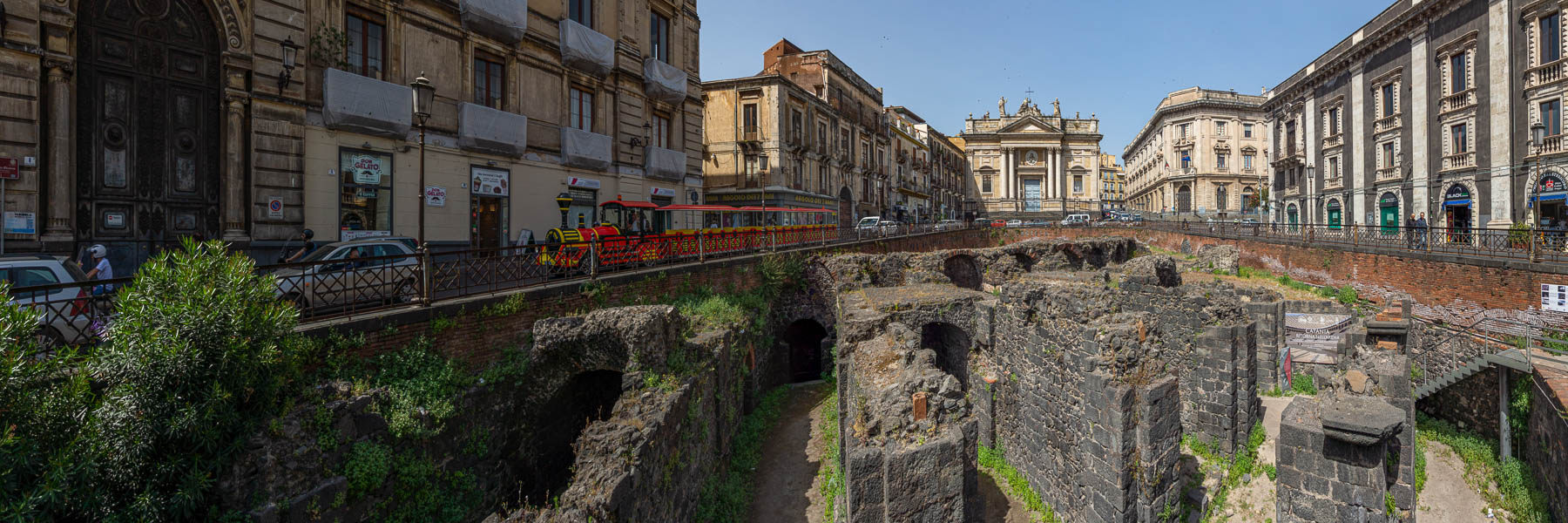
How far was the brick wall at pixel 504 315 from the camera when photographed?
8.34m

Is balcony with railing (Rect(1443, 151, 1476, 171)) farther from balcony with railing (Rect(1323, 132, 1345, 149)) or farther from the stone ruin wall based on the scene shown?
the stone ruin wall

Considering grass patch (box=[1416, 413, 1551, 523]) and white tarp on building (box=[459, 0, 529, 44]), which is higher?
white tarp on building (box=[459, 0, 529, 44])

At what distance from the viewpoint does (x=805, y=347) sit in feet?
65.0

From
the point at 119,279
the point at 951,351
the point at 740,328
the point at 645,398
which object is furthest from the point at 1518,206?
the point at 119,279

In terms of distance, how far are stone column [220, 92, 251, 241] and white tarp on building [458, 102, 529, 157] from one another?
4.59 meters

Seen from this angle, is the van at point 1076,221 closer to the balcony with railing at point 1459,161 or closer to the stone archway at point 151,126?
the balcony with railing at point 1459,161

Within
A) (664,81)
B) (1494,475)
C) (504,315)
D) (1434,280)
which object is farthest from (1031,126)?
(504,315)

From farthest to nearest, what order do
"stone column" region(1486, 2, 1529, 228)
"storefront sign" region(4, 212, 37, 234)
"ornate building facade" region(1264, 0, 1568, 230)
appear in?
"stone column" region(1486, 2, 1529, 228) → "ornate building facade" region(1264, 0, 1568, 230) → "storefront sign" region(4, 212, 37, 234)

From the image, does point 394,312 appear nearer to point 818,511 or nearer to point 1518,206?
point 818,511

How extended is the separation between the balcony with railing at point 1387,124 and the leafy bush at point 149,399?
44186mm

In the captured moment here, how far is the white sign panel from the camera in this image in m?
14.4

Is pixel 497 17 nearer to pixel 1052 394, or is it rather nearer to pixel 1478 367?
pixel 1052 394

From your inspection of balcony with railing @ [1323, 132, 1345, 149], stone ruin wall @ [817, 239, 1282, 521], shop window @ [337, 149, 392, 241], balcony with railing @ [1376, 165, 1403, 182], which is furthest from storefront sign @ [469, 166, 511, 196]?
balcony with railing @ [1323, 132, 1345, 149]

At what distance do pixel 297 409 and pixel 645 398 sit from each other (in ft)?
12.6
